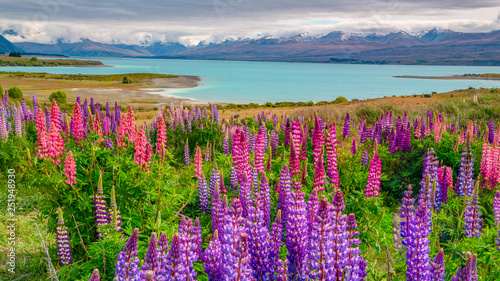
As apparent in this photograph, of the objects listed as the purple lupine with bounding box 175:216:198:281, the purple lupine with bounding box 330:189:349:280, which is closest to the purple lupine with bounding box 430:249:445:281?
the purple lupine with bounding box 330:189:349:280

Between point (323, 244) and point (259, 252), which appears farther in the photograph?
point (259, 252)

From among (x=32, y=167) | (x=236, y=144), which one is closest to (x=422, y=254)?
(x=236, y=144)

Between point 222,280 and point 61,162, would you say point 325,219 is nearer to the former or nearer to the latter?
point 222,280

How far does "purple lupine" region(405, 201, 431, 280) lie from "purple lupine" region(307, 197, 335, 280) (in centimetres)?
53

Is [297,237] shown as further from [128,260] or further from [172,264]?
[128,260]

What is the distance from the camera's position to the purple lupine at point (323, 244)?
228cm

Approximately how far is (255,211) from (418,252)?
1122 mm

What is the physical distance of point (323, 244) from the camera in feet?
7.57

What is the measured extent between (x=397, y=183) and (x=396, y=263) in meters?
4.97

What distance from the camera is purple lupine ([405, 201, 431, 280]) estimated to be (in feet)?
7.90

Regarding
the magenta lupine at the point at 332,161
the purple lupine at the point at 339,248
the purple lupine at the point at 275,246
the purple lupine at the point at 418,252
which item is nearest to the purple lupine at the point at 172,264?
the purple lupine at the point at 275,246

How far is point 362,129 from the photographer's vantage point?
10148mm

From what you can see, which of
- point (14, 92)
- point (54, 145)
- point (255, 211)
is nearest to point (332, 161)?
point (255, 211)

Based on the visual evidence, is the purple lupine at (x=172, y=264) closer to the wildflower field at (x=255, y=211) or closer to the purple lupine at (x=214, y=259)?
the wildflower field at (x=255, y=211)
